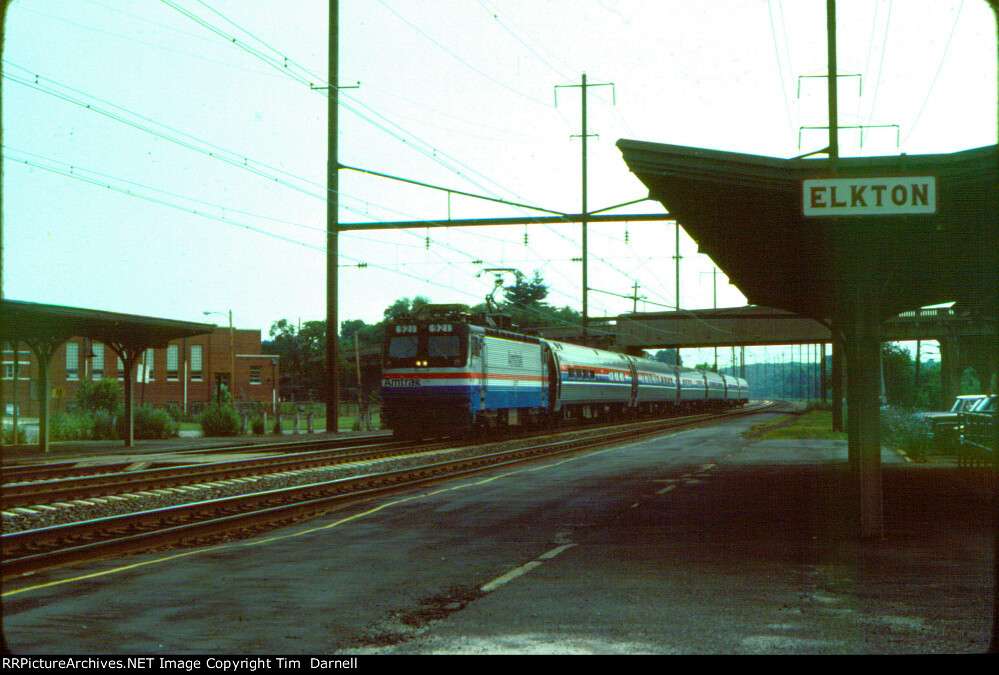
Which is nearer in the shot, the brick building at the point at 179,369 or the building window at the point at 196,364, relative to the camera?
the brick building at the point at 179,369

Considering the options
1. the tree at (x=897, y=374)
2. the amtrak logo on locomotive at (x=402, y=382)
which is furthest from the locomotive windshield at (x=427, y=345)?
the tree at (x=897, y=374)

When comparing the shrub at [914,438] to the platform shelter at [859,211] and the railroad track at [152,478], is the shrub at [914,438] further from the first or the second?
the railroad track at [152,478]

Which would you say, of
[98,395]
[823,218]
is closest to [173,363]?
[98,395]

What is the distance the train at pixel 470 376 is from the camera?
25.6 meters

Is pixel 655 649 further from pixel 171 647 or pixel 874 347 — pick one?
pixel 874 347

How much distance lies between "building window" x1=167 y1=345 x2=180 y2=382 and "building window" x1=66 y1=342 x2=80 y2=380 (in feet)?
23.0

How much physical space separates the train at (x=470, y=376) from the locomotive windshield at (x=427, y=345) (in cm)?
3

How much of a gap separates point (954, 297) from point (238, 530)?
14.1 m

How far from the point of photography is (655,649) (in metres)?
5.31

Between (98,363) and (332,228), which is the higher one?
(332,228)

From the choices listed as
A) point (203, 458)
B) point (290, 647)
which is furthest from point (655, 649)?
point (203, 458)

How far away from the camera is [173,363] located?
77.9 metres

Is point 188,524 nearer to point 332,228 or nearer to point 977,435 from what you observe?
point 977,435

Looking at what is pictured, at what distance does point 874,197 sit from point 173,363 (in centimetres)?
7662
